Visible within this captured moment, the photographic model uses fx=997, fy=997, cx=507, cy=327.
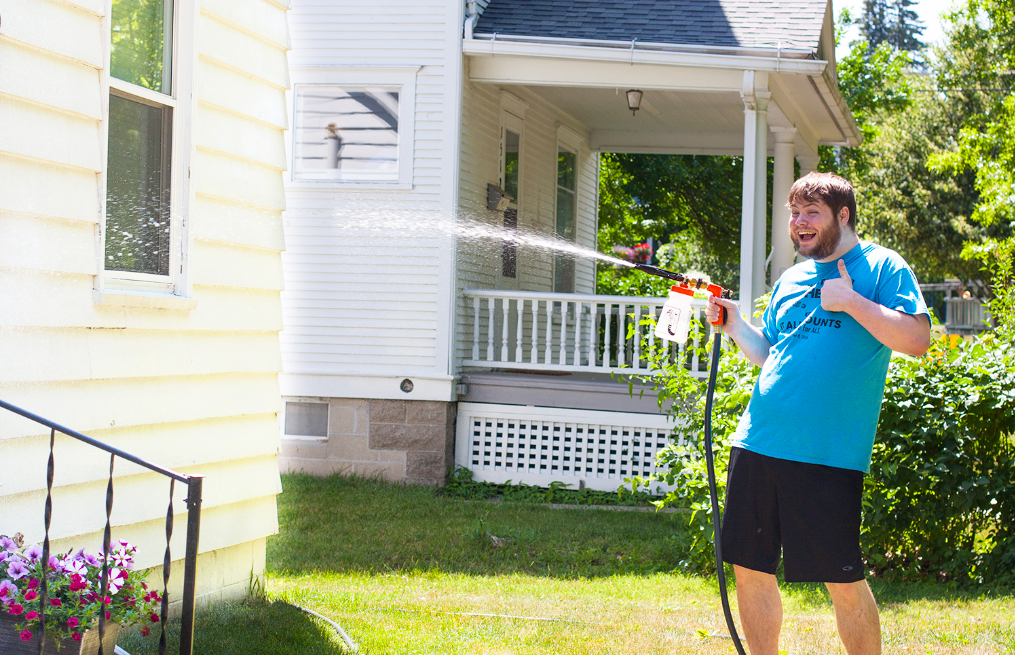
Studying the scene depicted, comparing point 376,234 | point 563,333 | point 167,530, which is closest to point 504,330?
point 563,333

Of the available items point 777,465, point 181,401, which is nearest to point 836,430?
point 777,465

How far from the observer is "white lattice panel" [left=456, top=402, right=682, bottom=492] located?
8.86m

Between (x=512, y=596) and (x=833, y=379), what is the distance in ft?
8.53

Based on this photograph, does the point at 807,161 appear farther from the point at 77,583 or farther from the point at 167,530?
the point at 77,583

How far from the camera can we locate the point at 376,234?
29.7ft

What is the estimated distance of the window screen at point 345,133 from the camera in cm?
913

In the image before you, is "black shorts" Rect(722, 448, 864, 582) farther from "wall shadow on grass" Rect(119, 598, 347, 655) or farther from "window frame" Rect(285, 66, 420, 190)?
"window frame" Rect(285, 66, 420, 190)

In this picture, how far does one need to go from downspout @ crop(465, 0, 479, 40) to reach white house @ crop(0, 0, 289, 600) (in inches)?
161

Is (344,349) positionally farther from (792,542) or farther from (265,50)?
(792,542)

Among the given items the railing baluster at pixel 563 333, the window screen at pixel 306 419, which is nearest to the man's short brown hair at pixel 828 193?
the railing baluster at pixel 563 333

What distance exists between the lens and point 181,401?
171 inches

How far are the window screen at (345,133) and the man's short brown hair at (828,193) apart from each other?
6.18 metres

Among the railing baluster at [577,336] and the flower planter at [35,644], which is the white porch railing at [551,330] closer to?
the railing baluster at [577,336]

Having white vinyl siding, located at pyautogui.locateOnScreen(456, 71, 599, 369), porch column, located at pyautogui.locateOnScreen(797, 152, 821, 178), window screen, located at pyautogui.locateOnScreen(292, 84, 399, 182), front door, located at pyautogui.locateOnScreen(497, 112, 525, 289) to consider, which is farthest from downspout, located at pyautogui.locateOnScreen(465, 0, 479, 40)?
porch column, located at pyautogui.locateOnScreen(797, 152, 821, 178)
